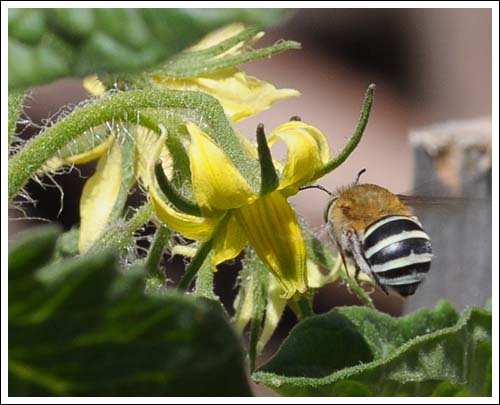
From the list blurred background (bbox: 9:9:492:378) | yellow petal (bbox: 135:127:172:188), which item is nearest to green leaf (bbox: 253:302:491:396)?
yellow petal (bbox: 135:127:172:188)

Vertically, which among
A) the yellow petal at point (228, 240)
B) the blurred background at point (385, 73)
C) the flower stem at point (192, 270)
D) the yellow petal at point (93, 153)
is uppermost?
the blurred background at point (385, 73)

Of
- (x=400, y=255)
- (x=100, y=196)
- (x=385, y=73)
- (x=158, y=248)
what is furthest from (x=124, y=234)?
(x=385, y=73)

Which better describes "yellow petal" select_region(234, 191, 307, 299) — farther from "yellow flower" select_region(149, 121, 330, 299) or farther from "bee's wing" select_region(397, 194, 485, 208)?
"bee's wing" select_region(397, 194, 485, 208)

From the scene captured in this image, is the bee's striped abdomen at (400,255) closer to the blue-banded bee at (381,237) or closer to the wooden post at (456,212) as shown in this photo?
the blue-banded bee at (381,237)

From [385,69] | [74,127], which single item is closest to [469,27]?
[385,69]

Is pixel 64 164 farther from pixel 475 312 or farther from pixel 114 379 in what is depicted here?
pixel 114 379

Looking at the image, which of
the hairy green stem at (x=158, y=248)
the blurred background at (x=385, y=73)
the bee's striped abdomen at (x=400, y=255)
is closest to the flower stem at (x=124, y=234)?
the hairy green stem at (x=158, y=248)

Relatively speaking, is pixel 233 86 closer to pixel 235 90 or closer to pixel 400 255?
pixel 235 90
